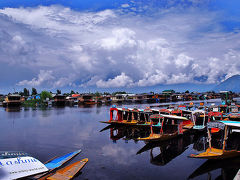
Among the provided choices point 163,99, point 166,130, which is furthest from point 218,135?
point 163,99

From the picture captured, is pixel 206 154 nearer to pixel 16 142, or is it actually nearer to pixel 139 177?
pixel 139 177

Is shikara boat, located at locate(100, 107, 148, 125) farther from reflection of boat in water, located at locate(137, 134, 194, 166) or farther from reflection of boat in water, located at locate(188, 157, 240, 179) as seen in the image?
reflection of boat in water, located at locate(188, 157, 240, 179)

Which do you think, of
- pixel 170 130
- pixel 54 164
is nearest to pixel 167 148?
pixel 170 130

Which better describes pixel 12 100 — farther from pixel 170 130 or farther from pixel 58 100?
pixel 170 130

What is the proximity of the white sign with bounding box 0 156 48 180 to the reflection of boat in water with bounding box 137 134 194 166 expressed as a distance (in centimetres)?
799

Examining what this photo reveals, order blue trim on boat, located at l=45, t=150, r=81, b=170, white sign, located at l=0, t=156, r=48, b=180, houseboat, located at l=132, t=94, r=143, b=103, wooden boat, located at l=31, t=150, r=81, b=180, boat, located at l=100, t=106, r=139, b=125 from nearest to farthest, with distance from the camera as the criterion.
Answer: white sign, located at l=0, t=156, r=48, b=180
wooden boat, located at l=31, t=150, r=81, b=180
blue trim on boat, located at l=45, t=150, r=81, b=170
boat, located at l=100, t=106, r=139, b=125
houseboat, located at l=132, t=94, r=143, b=103

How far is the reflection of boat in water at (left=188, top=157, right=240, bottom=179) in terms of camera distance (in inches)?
472

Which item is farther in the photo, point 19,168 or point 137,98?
point 137,98

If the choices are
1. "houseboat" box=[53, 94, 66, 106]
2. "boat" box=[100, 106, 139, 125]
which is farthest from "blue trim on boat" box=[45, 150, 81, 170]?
"houseboat" box=[53, 94, 66, 106]

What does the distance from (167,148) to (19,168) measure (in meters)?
11.8

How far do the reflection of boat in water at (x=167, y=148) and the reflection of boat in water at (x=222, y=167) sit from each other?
2.36 meters

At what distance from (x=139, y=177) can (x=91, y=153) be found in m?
5.83

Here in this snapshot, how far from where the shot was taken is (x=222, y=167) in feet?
41.6

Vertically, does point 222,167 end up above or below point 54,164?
below
